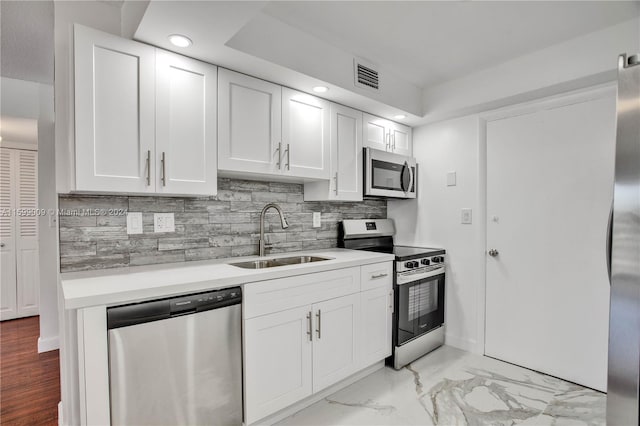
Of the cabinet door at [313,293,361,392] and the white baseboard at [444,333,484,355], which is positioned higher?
the cabinet door at [313,293,361,392]

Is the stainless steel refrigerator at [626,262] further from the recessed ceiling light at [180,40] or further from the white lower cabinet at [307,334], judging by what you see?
the recessed ceiling light at [180,40]

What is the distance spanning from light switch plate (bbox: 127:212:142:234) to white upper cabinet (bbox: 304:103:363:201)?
1308 millimetres

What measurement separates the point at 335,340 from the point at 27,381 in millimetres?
2410

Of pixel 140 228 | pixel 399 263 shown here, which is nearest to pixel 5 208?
pixel 140 228

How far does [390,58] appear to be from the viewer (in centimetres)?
252

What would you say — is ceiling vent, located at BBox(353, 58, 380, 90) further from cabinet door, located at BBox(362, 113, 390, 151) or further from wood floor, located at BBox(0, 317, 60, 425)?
wood floor, located at BBox(0, 317, 60, 425)

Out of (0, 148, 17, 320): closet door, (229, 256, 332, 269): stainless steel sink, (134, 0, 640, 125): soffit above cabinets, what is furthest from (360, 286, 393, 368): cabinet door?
(0, 148, 17, 320): closet door

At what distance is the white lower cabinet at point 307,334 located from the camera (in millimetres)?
1745

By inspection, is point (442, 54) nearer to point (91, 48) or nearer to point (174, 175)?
point (174, 175)

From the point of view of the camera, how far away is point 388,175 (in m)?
3.02

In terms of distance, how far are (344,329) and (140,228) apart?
146 centimetres

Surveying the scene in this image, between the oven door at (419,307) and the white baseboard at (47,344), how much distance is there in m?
3.26

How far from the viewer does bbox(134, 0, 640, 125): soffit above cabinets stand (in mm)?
1601

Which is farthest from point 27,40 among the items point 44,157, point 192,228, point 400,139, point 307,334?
point 400,139
